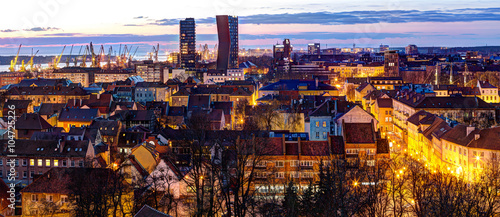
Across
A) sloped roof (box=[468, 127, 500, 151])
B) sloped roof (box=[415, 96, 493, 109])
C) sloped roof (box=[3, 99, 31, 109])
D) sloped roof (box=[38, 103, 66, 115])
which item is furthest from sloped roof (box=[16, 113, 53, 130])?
sloped roof (box=[415, 96, 493, 109])

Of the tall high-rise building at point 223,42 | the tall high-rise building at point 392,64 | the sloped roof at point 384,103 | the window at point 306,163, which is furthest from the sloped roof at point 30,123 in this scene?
the tall high-rise building at point 392,64

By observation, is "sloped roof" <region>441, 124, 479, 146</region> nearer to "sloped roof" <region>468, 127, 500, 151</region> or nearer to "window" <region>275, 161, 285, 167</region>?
"sloped roof" <region>468, 127, 500, 151</region>

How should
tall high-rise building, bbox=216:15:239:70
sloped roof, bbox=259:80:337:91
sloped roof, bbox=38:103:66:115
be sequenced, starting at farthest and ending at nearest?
1. tall high-rise building, bbox=216:15:239:70
2. sloped roof, bbox=259:80:337:91
3. sloped roof, bbox=38:103:66:115

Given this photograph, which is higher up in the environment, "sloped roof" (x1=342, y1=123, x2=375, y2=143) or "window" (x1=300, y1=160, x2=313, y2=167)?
"sloped roof" (x1=342, y1=123, x2=375, y2=143)

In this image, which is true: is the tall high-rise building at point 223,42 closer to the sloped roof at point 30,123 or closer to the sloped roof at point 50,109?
the sloped roof at point 50,109

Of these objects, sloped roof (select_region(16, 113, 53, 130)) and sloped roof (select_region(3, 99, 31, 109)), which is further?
sloped roof (select_region(3, 99, 31, 109))

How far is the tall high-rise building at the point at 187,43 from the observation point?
13400 centimetres

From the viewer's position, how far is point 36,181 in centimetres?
2723

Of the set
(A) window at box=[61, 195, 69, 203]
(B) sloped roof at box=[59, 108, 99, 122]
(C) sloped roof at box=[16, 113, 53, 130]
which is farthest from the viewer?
(B) sloped roof at box=[59, 108, 99, 122]

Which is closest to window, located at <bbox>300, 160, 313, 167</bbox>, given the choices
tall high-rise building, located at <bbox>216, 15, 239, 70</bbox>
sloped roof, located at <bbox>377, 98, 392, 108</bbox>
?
sloped roof, located at <bbox>377, 98, 392, 108</bbox>

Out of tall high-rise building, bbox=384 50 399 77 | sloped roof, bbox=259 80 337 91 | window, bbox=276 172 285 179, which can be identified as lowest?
window, bbox=276 172 285 179

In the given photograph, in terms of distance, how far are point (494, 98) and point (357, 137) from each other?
44125 millimetres

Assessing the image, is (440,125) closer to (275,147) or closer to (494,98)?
(275,147)

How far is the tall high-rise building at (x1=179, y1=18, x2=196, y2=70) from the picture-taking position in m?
134
